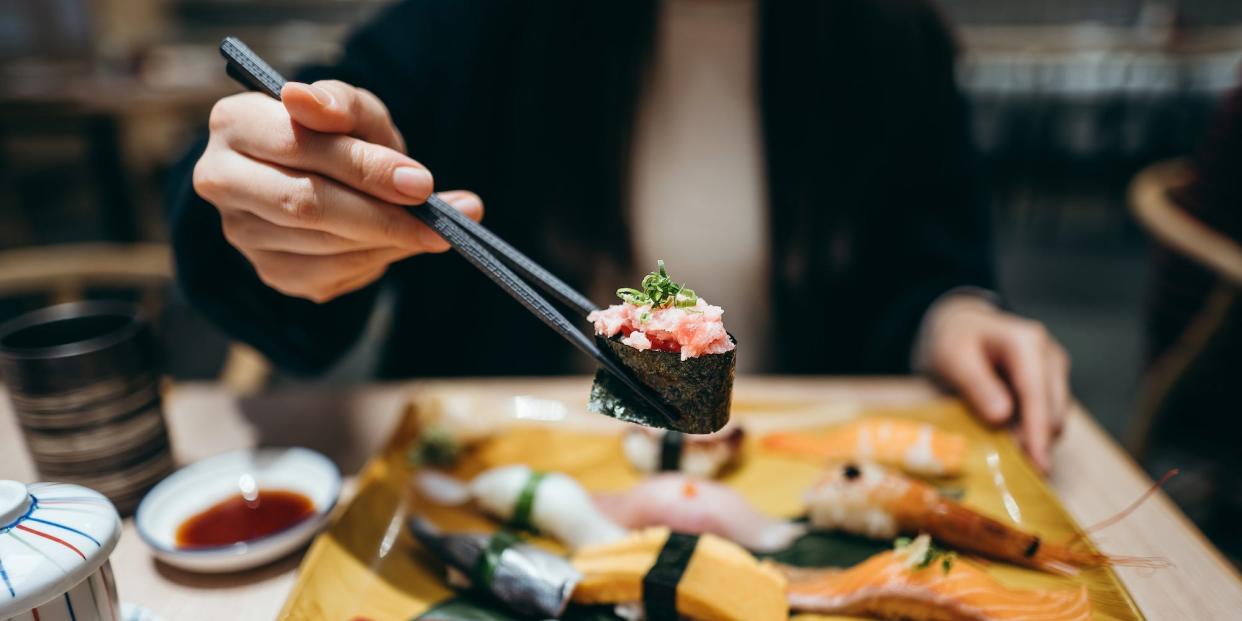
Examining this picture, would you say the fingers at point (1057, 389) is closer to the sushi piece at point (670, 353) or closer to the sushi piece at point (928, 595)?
the sushi piece at point (928, 595)

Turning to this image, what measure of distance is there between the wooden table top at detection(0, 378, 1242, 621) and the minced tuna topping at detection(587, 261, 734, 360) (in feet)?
2.10

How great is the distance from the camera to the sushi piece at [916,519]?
107 cm

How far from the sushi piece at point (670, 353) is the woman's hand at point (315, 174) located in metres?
0.30

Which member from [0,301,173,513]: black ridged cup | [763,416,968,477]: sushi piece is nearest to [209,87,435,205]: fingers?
[0,301,173,513]: black ridged cup

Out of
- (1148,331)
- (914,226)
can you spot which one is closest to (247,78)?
(914,226)

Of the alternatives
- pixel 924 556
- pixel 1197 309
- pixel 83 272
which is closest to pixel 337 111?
pixel 924 556

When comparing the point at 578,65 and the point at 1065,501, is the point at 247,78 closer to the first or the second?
the point at 578,65

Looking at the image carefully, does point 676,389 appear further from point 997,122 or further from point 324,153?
point 997,122

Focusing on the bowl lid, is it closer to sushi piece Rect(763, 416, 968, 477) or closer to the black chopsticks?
the black chopsticks

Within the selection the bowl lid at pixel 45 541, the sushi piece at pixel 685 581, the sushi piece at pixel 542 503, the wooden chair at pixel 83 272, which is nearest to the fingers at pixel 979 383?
the sushi piece at pixel 685 581

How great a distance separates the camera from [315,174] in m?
0.95

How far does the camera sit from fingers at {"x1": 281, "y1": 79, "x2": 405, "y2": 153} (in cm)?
87

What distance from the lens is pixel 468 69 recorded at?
1898mm

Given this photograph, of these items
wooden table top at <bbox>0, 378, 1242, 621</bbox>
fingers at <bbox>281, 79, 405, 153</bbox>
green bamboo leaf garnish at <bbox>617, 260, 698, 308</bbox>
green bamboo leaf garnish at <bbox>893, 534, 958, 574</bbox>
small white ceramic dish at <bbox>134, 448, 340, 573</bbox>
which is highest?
fingers at <bbox>281, 79, 405, 153</bbox>
